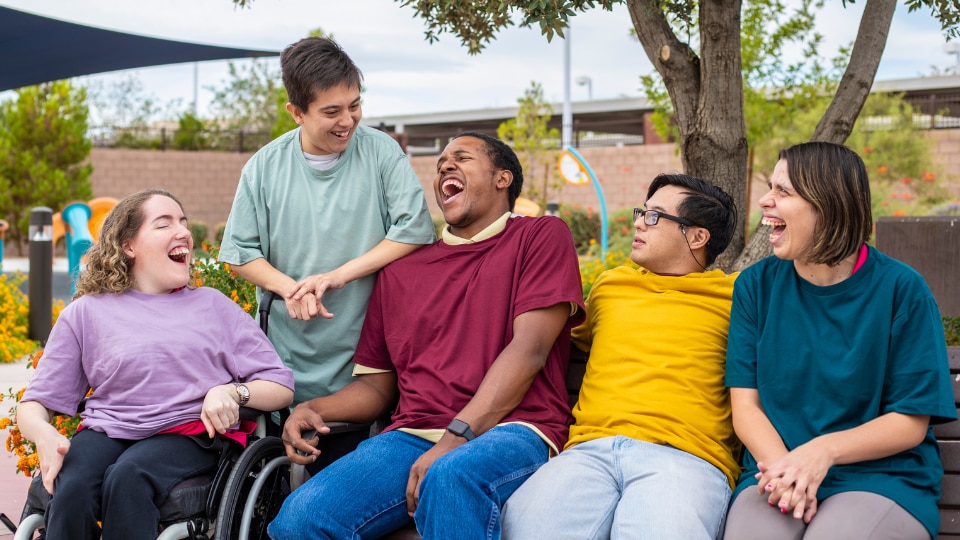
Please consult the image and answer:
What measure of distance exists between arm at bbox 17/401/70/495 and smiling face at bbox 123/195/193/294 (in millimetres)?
511

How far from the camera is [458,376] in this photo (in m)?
3.29

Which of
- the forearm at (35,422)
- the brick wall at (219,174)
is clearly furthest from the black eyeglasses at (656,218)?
the brick wall at (219,174)

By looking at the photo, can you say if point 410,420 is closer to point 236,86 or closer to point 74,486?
point 74,486

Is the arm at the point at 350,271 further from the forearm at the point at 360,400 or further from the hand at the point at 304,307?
the forearm at the point at 360,400

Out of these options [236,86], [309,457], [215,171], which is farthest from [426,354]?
[236,86]

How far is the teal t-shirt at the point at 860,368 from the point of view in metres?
2.69

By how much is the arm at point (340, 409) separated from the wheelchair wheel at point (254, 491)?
7cm

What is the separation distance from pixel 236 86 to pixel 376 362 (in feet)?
118

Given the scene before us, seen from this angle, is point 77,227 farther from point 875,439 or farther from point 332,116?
point 875,439

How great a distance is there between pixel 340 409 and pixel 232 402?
1.40ft

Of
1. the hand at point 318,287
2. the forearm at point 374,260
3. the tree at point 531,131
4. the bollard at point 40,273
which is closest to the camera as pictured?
the hand at point 318,287

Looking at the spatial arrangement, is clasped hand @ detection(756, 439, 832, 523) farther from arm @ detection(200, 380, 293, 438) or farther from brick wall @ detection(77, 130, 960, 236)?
brick wall @ detection(77, 130, 960, 236)

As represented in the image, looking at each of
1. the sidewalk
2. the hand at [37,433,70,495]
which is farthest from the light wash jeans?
the sidewalk

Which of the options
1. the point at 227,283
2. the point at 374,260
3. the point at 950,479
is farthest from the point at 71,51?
the point at 950,479
